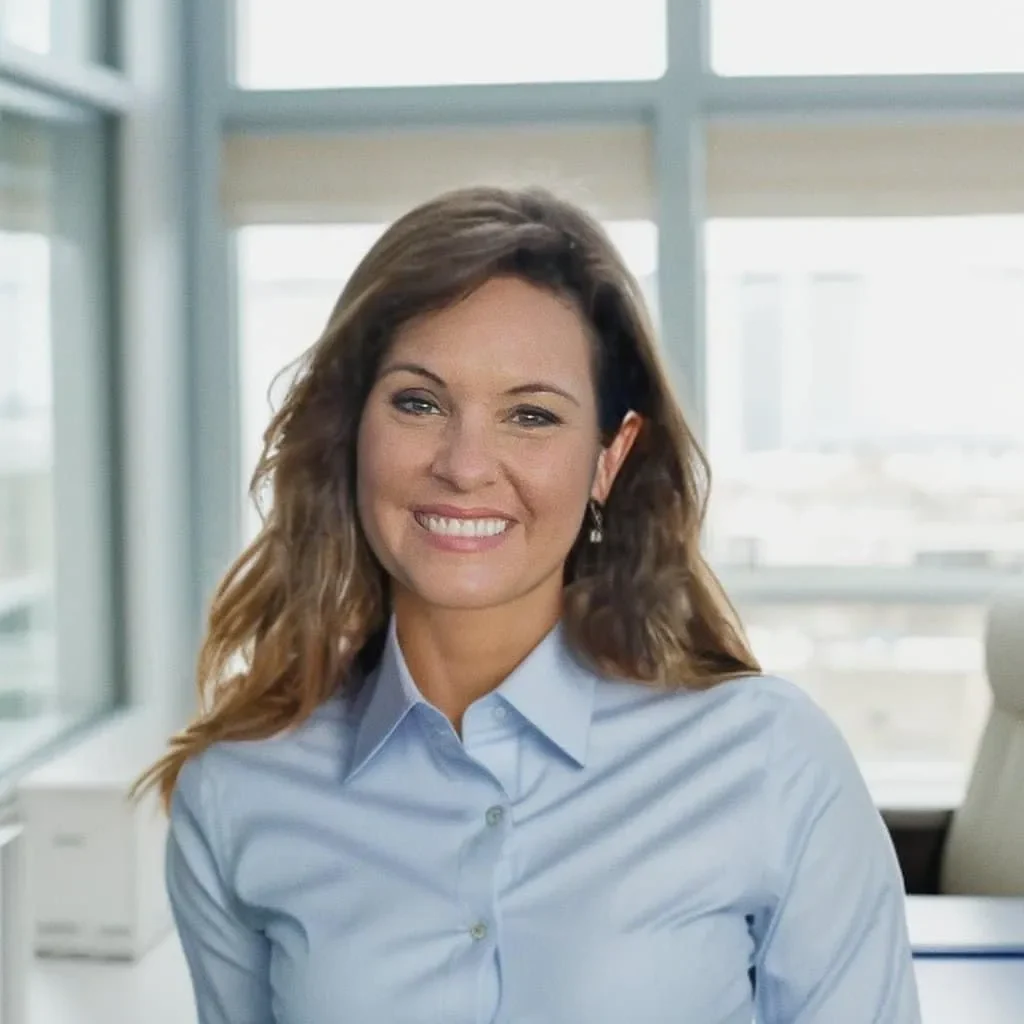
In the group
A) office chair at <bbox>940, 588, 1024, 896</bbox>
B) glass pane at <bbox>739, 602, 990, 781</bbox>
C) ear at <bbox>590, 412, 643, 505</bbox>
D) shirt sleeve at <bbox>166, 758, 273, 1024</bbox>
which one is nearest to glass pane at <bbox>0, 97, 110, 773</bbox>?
glass pane at <bbox>739, 602, 990, 781</bbox>

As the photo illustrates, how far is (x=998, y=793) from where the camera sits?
9.75ft

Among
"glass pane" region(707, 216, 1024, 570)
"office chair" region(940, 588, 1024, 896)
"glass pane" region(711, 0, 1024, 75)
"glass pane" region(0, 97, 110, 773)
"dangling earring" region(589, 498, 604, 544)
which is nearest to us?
"dangling earring" region(589, 498, 604, 544)

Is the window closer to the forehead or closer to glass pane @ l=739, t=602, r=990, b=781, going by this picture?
glass pane @ l=739, t=602, r=990, b=781

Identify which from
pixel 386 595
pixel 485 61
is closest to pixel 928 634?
pixel 485 61

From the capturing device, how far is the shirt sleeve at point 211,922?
1297 millimetres

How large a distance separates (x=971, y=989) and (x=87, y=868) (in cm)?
150

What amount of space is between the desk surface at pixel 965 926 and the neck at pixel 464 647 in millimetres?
941

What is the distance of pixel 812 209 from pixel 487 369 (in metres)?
2.72

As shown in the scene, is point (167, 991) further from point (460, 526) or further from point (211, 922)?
point (460, 526)

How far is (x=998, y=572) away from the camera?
388cm

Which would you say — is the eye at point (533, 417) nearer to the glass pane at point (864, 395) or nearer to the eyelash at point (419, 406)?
the eyelash at point (419, 406)

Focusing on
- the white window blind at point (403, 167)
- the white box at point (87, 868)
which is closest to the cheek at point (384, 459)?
the white box at point (87, 868)

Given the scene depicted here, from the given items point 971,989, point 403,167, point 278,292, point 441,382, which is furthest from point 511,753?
point 278,292

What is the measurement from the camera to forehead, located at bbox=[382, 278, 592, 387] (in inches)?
47.7
